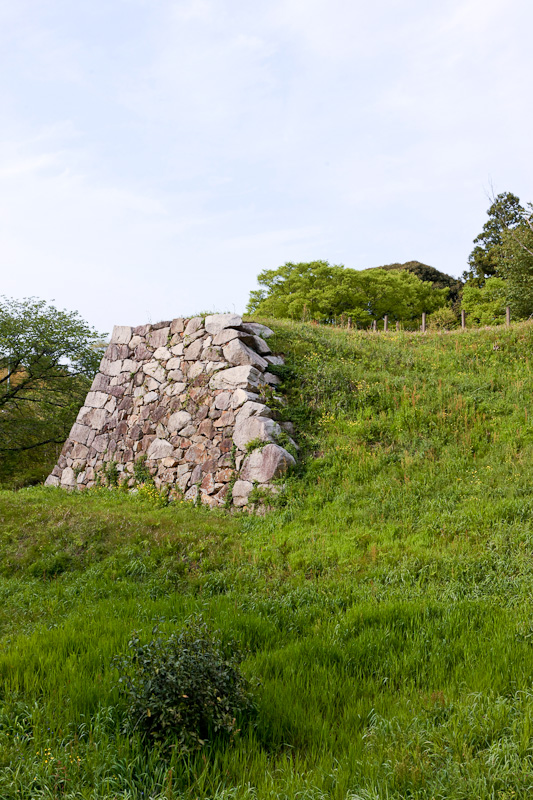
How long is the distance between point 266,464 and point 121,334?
8.15 metres

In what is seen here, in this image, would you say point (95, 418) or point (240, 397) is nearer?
point (240, 397)

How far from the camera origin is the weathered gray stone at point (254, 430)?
10.8 meters

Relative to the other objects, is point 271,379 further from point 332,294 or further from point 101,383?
point 332,294

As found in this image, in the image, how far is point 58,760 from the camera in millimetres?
2830

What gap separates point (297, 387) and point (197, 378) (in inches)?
103

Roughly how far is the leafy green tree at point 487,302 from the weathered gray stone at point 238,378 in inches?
886

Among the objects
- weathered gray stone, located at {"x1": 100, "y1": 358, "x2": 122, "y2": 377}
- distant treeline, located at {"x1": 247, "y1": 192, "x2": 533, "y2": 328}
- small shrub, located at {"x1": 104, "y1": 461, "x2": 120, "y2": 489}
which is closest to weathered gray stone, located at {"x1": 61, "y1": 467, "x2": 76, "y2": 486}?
small shrub, located at {"x1": 104, "y1": 461, "x2": 120, "y2": 489}

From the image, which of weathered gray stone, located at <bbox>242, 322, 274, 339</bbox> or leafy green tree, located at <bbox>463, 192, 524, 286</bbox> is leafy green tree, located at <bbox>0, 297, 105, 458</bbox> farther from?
leafy green tree, located at <bbox>463, 192, 524, 286</bbox>

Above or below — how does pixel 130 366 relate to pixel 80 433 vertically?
above

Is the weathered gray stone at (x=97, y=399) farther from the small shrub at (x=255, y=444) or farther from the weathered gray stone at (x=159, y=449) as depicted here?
the small shrub at (x=255, y=444)

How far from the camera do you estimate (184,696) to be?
313 centimetres

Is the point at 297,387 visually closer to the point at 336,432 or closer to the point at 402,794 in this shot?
the point at 336,432

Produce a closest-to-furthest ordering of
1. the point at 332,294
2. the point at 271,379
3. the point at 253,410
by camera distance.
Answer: the point at 253,410 → the point at 271,379 → the point at 332,294

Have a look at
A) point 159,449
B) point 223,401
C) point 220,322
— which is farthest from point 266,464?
point 220,322
